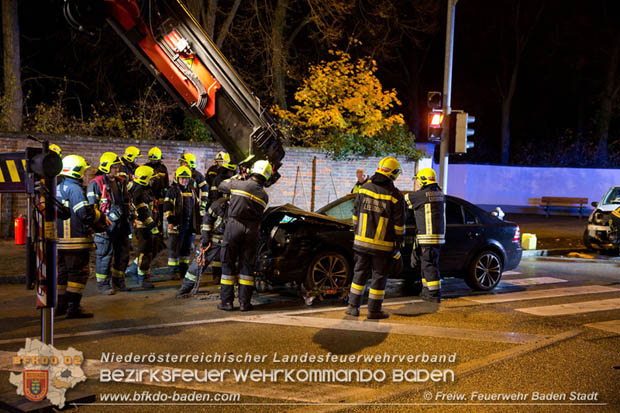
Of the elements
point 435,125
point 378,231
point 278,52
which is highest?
point 278,52

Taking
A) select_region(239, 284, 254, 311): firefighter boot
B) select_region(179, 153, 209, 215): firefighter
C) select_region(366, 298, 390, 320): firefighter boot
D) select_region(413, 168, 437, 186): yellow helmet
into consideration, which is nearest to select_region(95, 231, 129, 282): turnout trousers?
select_region(179, 153, 209, 215): firefighter

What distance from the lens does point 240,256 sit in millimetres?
7902

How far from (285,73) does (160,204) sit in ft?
32.9

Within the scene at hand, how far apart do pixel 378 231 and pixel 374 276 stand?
58 cm

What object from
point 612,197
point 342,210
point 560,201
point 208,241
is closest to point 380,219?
point 342,210

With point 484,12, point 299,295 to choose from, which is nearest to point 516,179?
point 484,12

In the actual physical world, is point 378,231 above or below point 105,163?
below

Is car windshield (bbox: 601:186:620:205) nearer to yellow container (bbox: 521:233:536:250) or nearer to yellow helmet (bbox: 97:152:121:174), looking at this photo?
yellow container (bbox: 521:233:536:250)

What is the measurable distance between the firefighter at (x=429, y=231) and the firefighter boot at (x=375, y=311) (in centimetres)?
125

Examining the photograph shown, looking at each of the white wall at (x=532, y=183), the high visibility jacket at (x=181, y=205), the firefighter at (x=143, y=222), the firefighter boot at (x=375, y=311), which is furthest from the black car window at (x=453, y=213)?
the white wall at (x=532, y=183)

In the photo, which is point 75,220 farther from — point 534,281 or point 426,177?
point 534,281

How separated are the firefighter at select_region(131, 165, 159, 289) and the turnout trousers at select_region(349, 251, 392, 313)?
357cm

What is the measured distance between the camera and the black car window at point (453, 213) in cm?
948

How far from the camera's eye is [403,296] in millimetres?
9086
